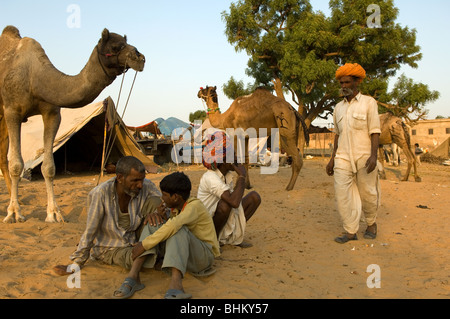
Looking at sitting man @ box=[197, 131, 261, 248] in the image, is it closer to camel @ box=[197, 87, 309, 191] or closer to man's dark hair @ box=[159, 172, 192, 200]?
man's dark hair @ box=[159, 172, 192, 200]

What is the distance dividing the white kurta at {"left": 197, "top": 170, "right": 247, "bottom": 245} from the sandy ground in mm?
154

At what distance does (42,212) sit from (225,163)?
11.6 feet

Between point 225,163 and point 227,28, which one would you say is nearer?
point 225,163

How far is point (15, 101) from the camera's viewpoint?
5.14m

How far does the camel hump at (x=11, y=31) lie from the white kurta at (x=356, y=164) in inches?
202

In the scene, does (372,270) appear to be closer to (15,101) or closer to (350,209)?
(350,209)

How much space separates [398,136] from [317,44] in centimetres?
1114

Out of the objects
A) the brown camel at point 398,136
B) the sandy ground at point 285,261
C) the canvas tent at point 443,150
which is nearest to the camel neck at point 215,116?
the sandy ground at point 285,261

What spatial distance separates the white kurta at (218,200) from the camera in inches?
148

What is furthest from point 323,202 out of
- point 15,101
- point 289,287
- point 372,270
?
point 15,101

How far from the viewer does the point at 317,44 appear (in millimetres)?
20234

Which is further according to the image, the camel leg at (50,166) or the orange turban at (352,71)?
the camel leg at (50,166)

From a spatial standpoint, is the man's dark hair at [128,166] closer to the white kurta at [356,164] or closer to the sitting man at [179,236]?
the sitting man at [179,236]

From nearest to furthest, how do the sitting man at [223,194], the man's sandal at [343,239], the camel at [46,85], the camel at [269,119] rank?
the sitting man at [223,194] < the man's sandal at [343,239] < the camel at [46,85] < the camel at [269,119]
